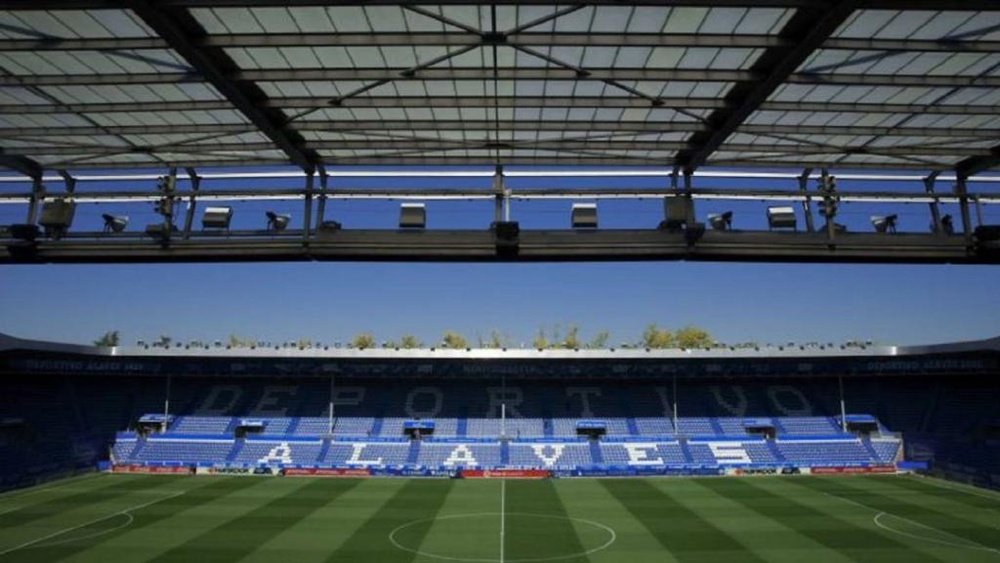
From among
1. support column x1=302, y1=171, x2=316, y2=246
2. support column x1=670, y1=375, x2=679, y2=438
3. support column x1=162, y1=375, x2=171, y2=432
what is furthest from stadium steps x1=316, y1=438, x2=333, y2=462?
support column x1=302, y1=171, x2=316, y2=246

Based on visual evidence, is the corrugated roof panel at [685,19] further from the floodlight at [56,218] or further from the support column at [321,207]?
the floodlight at [56,218]

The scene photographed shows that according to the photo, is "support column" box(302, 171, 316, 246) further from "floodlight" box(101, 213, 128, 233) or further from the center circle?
the center circle

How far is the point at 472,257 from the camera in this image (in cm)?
966

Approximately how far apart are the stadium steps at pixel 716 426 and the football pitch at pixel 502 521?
22.7 ft

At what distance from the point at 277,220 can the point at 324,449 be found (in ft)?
105

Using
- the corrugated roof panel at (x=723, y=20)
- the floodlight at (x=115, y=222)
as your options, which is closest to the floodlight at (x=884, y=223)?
the corrugated roof panel at (x=723, y=20)

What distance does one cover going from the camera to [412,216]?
1001cm

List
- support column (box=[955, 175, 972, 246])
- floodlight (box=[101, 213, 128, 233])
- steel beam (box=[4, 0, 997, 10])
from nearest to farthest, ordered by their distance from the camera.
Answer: steel beam (box=[4, 0, 997, 10]) < support column (box=[955, 175, 972, 246]) < floodlight (box=[101, 213, 128, 233])

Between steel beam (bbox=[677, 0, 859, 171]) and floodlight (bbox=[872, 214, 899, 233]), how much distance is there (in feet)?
9.05

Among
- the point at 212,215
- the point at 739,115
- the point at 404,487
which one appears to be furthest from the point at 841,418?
the point at 212,215

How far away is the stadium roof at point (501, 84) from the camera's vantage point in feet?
24.4

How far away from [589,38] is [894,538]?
20377 millimetres

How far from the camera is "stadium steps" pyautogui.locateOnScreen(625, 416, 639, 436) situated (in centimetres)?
4153

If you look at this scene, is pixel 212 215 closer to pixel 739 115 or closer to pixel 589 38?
pixel 589 38
